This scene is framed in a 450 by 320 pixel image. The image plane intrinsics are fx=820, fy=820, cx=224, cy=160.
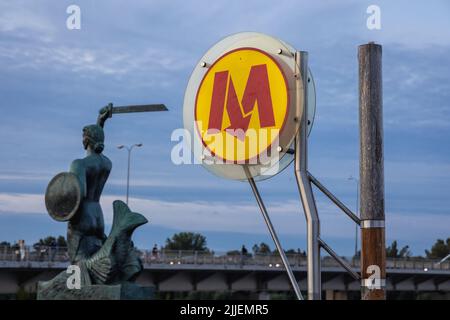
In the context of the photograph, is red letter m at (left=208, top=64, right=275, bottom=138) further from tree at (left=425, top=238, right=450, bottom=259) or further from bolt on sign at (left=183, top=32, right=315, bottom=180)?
tree at (left=425, top=238, right=450, bottom=259)

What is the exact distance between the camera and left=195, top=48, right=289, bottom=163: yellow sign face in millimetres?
11289

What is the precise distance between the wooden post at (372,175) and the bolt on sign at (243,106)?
130cm

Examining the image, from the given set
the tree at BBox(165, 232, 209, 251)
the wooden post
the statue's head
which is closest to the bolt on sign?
the wooden post

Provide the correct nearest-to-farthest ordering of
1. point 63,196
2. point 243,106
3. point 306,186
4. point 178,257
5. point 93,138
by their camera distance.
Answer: point 306,186 < point 243,106 < point 63,196 < point 93,138 < point 178,257

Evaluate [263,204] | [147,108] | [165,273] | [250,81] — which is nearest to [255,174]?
[263,204]

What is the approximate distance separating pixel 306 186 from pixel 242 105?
153 cm

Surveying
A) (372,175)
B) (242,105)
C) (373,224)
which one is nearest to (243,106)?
(242,105)

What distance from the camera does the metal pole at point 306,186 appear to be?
1090 cm

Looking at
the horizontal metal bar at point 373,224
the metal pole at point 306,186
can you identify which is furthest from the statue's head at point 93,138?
the horizontal metal bar at point 373,224

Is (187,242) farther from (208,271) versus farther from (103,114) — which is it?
(103,114)

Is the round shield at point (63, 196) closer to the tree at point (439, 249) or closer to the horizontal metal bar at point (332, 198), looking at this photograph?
the horizontal metal bar at point (332, 198)

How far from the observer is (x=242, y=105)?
456 inches

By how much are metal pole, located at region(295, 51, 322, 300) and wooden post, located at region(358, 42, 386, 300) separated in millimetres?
959
